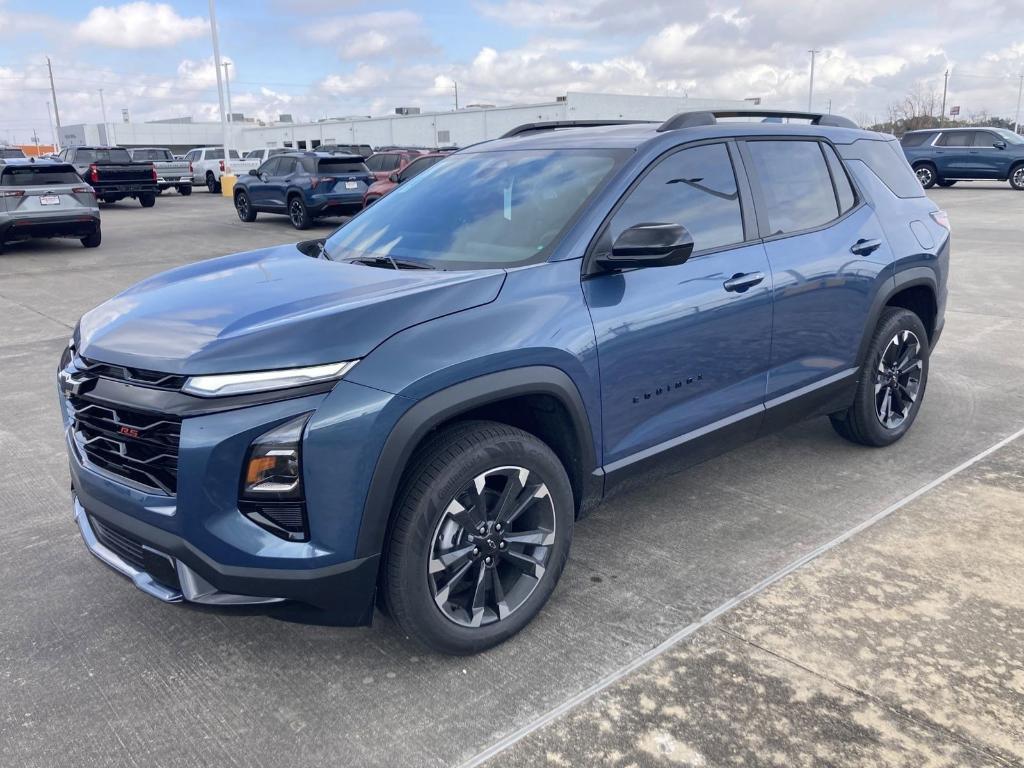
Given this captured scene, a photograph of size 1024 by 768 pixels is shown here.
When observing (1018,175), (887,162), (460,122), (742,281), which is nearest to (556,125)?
(742,281)

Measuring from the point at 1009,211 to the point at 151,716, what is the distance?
21.1 m

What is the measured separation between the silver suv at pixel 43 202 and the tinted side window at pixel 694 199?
13.3 m

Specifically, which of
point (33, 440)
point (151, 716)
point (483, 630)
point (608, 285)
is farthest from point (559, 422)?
point (33, 440)

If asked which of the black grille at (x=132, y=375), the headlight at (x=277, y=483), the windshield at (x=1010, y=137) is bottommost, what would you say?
the headlight at (x=277, y=483)

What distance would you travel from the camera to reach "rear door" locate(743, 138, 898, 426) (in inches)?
154

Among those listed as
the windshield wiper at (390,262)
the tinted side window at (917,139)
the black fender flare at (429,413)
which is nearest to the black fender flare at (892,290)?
the black fender flare at (429,413)

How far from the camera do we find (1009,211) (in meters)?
19.2

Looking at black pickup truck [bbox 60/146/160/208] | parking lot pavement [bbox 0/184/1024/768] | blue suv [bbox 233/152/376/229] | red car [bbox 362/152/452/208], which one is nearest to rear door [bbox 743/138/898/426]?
parking lot pavement [bbox 0/184/1024/768]

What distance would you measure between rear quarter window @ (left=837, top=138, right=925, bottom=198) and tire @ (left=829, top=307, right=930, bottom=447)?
0.71 metres

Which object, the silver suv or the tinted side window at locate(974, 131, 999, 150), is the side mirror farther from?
the tinted side window at locate(974, 131, 999, 150)

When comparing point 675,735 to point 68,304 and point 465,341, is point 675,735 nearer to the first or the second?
point 465,341

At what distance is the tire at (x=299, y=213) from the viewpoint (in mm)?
17594

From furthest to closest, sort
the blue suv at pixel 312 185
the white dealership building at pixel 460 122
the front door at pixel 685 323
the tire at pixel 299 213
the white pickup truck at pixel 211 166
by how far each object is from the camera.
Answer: the white dealership building at pixel 460 122 < the white pickup truck at pixel 211 166 < the tire at pixel 299 213 < the blue suv at pixel 312 185 < the front door at pixel 685 323

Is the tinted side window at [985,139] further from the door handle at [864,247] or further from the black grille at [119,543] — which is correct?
the black grille at [119,543]
